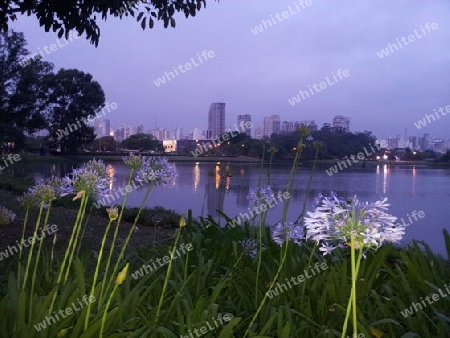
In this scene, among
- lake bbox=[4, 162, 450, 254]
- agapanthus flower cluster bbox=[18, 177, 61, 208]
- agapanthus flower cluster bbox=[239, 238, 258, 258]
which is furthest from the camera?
lake bbox=[4, 162, 450, 254]

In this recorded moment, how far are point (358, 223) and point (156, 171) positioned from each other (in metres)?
1.28

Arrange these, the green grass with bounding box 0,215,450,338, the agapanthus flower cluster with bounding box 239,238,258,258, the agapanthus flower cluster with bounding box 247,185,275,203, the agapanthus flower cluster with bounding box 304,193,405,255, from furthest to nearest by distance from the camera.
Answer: the agapanthus flower cluster with bounding box 239,238,258,258
the agapanthus flower cluster with bounding box 247,185,275,203
the green grass with bounding box 0,215,450,338
the agapanthus flower cluster with bounding box 304,193,405,255

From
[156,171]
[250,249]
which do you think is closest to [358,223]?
[156,171]

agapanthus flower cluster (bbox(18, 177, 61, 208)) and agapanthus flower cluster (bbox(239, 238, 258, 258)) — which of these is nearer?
agapanthus flower cluster (bbox(18, 177, 61, 208))

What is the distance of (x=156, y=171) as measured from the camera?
2645mm

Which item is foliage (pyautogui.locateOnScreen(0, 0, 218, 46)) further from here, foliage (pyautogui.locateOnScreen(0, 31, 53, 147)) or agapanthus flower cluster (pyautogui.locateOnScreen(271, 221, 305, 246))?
foliage (pyautogui.locateOnScreen(0, 31, 53, 147))

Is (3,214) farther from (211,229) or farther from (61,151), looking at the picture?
(61,151)

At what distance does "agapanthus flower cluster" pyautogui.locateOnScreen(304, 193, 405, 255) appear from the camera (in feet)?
5.33

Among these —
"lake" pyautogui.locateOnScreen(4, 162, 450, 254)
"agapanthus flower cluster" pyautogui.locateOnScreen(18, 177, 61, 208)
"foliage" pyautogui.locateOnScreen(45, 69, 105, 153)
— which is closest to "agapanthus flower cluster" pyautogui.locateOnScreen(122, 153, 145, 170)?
"agapanthus flower cluster" pyautogui.locateOnScreen(18, 177, 61, 208)

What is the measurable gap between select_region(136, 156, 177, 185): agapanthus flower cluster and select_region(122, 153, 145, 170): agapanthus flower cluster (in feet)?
0.09

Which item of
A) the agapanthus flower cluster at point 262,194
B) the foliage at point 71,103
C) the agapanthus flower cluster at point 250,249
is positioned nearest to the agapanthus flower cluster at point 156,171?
the agapanthus flower cluster at point 262,194

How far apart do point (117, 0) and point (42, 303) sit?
3267 mm

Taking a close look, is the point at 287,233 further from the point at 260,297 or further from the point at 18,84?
the point at 18,84

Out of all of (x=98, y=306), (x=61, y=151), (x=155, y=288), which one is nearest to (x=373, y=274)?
(x=155, y=288)
